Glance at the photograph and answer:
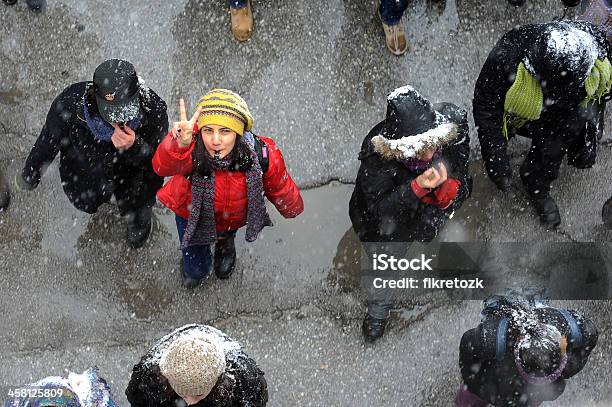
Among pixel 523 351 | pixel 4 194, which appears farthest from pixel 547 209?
pixel 4 194

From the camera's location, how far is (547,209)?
15.0ft

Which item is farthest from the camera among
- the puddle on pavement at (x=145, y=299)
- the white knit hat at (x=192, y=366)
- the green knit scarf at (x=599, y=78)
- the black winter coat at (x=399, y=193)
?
the puddle on pavement at (x=145, y=299)

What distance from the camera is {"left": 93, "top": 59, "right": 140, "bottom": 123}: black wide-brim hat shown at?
3.27 meters

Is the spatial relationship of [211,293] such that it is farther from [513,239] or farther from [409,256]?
[513,239]

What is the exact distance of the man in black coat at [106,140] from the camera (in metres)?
3.31

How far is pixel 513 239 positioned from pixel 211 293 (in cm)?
196

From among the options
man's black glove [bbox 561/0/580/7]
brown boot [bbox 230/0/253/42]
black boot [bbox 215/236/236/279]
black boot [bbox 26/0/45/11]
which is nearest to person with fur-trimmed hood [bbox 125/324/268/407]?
black boot [bbox 215/236/236/279]

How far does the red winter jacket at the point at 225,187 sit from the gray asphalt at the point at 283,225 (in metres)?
0.84

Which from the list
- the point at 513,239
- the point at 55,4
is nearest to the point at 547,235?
the point at 513,239

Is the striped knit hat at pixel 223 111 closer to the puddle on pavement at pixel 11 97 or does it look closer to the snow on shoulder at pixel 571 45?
the snow on shoulder at pixel 571 45

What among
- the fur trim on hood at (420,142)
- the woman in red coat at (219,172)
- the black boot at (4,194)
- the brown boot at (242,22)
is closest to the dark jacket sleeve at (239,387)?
the woman in red coat at (219,172)

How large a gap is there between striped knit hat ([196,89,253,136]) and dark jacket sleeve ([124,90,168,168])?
1.52 feet

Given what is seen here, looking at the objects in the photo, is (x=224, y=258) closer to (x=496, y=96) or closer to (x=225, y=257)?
(x=225, y=257)

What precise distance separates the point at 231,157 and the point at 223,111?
0.22 meters
